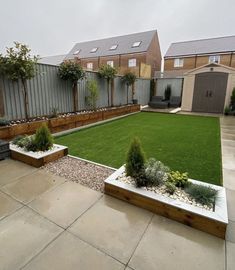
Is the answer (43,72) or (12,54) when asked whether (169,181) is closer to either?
(12,54)

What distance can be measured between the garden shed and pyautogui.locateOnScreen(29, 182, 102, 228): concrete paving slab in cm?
1084

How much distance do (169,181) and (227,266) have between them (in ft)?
3.48

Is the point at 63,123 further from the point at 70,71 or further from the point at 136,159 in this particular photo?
the point at 136,159

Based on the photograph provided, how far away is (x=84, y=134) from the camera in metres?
5.68

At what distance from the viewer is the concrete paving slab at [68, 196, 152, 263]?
5.41ft

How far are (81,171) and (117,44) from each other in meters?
23.8

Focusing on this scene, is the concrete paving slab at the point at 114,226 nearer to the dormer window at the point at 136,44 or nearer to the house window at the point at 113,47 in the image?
the dormer window at the point at 136,44

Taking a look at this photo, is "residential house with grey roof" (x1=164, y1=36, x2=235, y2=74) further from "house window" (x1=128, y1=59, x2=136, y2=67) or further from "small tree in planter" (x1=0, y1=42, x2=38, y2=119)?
"small tree in planter" (x1=0, y1=42, x2=38, y2=119)

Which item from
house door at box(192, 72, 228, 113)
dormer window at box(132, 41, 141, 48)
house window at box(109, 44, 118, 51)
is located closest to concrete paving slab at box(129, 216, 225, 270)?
house door at box(192, 72, 228, 113)

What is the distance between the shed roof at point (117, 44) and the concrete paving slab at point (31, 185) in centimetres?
2078

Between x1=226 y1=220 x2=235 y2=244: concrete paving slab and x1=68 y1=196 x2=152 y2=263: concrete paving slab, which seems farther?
x1=226 y1=220 x2=235 y2=244: concrete paving slab

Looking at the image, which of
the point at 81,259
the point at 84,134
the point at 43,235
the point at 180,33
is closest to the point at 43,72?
the point at 84,134

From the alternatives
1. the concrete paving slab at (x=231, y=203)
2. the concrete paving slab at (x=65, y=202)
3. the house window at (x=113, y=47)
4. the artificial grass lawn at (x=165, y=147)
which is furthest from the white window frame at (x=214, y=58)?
the concrete paving slab at (x=65, y=202)

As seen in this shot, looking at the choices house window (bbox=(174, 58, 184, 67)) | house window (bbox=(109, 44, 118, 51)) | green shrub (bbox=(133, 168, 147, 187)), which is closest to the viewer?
green shrub (bbox=(133, 168, 147, 187))
